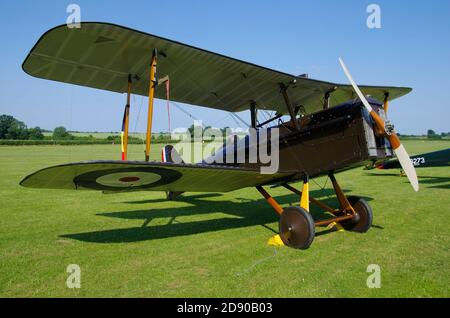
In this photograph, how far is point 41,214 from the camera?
7613 mm

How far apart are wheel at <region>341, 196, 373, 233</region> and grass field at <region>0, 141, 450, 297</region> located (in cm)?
17

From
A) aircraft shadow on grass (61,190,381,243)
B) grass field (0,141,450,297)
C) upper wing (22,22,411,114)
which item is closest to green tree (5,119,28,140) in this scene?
aircraft shadow on grass (61,190,381,243)

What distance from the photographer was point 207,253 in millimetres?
4832

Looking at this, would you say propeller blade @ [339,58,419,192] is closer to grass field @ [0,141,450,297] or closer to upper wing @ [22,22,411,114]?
grass field @ [0,141,450,297]

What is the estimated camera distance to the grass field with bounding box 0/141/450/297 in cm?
360

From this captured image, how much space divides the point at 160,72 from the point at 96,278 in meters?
3.17

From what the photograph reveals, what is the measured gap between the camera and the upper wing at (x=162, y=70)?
14.4ft

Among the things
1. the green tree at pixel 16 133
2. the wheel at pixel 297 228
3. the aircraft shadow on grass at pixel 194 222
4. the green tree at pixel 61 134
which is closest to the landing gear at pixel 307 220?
the wheel at pixel 297 228

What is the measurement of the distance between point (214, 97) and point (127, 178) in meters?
2.80

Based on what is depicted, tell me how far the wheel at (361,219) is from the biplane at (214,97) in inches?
0.6

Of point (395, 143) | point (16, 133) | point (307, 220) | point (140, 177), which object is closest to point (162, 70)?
point (140, 177)

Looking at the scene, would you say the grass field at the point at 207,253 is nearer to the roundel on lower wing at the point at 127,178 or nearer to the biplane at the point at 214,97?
the biplane at the point at 214,97

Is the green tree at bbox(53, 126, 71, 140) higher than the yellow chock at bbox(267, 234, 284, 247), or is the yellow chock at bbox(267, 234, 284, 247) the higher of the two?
the green tree at bbox(53, 126, 71, 140)

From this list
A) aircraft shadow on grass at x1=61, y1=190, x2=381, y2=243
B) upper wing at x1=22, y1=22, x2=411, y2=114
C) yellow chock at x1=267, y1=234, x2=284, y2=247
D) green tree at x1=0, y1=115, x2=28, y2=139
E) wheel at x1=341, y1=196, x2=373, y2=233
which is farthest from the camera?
green tree at x1=0, y1=115, x2=28, y2=139
